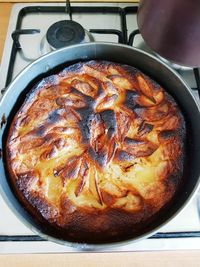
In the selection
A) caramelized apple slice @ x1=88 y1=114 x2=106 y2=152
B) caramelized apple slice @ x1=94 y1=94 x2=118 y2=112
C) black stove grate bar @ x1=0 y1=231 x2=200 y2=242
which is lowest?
black stove grate bar @ x1=0 y1=231 x2=200 y2=242

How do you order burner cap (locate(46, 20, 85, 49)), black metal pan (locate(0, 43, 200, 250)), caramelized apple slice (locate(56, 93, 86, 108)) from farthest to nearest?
1. burner cap (locate(46, 20, 85, 49))
2. caramelized apple slice (locate(56, 93, 86, 108))
3. black metal pan (locate(0, 43, 200, 250))

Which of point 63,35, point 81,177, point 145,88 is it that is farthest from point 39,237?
point 63,35

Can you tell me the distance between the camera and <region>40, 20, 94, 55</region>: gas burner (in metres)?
0.94

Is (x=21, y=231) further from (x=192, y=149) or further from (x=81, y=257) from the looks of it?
(x=192, y=149)

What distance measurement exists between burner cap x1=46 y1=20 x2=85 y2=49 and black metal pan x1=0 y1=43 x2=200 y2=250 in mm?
110

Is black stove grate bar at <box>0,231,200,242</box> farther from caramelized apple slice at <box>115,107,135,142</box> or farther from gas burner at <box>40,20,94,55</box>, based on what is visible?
gas burner at <box>40,20,94,55</box>

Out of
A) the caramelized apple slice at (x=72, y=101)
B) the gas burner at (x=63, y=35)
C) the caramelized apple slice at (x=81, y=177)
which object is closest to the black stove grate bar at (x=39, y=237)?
the caramelized apple slice at (x=81, y=177)

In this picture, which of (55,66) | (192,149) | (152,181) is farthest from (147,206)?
(55,66)

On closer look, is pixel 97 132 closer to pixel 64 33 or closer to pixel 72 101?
pixel 72 101

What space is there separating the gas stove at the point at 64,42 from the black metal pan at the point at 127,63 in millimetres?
78

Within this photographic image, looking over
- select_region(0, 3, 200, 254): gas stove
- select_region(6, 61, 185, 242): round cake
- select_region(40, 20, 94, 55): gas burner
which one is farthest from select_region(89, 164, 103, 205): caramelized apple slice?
select_region(40, 20, 94, 55): gas burner

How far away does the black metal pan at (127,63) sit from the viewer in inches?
26.8

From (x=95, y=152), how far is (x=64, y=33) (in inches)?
15.8

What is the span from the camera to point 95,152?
0.73 meters
